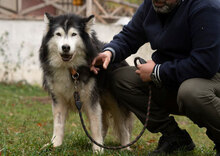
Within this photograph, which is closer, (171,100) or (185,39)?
(185,39)

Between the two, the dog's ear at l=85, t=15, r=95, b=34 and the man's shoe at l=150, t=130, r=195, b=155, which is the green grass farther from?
the dog's ear at l=85, t=15, r=95, b=34

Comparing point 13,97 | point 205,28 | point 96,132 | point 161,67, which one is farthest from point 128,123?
point 13,97

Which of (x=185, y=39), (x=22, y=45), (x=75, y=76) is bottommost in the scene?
(x=22, y=45)

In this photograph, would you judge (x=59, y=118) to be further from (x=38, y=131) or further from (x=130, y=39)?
(x=130, y=39)

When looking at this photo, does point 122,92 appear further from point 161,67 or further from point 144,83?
point 161,67

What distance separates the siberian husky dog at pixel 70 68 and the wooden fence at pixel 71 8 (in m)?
5.94

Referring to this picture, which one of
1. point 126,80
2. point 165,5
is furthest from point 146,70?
point 165,5

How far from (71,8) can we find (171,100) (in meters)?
8.25

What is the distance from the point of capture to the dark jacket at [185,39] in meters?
2.54

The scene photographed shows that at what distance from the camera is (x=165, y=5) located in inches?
109

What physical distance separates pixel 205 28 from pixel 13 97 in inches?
231

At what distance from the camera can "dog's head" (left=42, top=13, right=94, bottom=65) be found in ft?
10.4

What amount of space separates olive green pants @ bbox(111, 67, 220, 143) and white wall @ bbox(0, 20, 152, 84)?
243 inches

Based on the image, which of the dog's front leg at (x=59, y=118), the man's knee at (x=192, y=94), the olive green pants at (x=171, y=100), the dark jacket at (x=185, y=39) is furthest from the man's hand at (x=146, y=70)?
the dog's front leg at (x=59, y=118)
